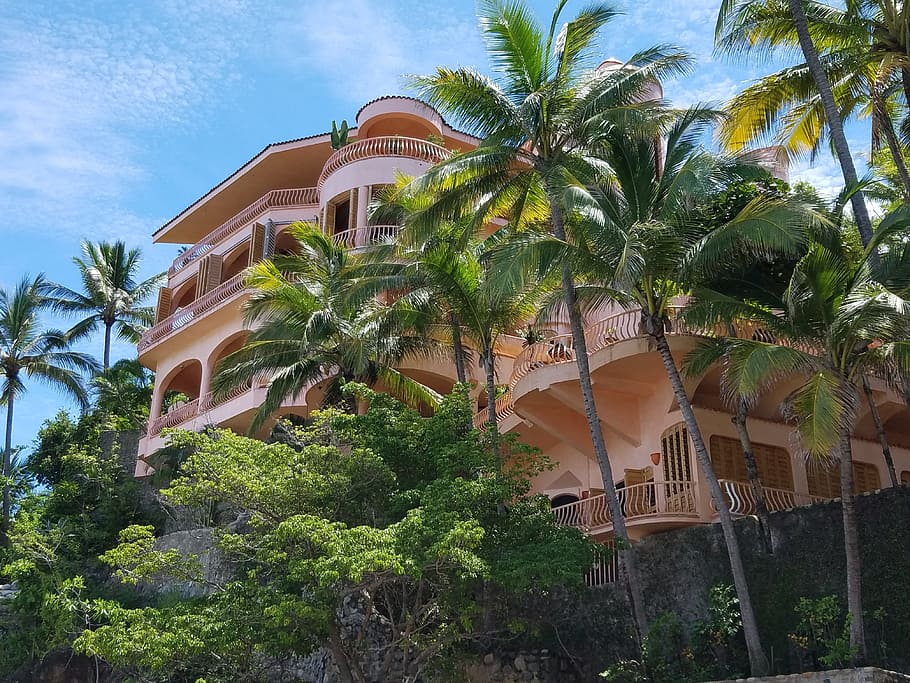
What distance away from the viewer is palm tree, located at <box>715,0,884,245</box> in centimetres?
1889

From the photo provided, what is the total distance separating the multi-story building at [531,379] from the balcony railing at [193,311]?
0.06 meters

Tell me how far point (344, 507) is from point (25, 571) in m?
11.5

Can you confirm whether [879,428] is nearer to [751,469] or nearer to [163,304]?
[751,469]

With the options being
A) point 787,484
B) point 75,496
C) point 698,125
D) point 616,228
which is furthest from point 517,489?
point 75,496

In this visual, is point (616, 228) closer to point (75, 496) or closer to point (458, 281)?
point (458, 281)

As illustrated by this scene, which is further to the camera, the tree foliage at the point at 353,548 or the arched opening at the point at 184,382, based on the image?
the arched opening at the point at 184,382

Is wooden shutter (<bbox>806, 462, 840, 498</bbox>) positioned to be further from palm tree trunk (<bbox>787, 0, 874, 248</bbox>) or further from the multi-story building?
palm tree trunk (<bbox>787, 0, 874, 248</bbox>)

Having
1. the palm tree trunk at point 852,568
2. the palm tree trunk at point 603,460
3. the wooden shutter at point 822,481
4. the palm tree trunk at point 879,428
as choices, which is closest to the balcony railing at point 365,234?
the palm tree trunk at point 603,460

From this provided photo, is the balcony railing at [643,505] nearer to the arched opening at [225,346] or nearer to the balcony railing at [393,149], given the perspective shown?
the balcony railing at [393,149]

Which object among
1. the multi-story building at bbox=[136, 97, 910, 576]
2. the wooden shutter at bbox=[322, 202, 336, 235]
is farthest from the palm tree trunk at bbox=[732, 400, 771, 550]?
the wooden shutter at bbox=[322, 202, 336, 235]

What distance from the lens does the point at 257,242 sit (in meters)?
32.6

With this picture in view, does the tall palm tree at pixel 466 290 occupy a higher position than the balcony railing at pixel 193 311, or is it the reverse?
the balcony railing at pixel 193 311

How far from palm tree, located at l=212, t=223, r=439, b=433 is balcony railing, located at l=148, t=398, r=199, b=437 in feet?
19.7

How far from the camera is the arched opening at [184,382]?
34.1 meters
